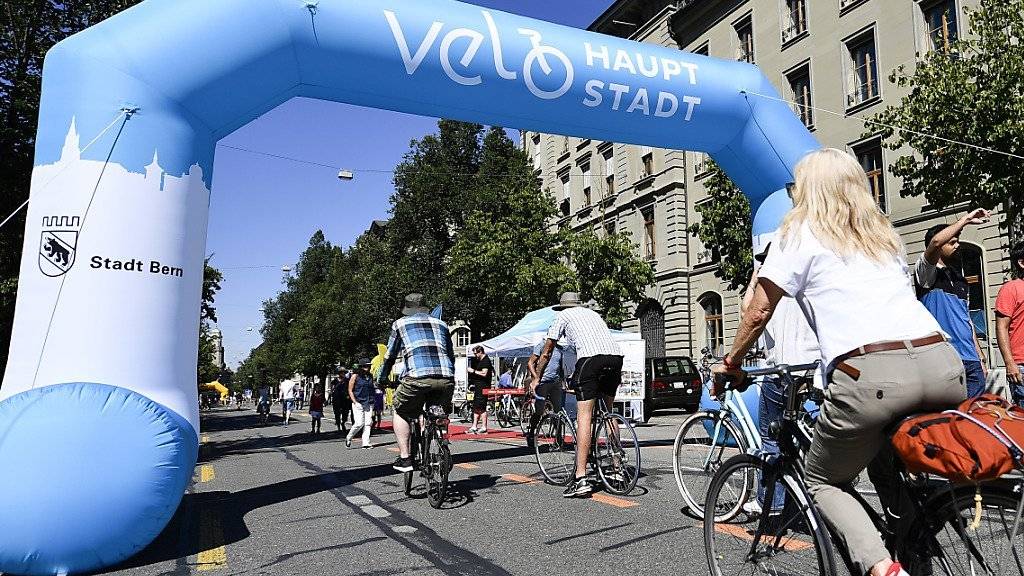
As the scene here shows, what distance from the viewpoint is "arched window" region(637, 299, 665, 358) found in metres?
32.4

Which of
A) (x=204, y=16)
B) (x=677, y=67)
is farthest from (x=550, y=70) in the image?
(x=204, y=16)

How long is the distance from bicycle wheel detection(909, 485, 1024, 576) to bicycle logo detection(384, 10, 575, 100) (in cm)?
577

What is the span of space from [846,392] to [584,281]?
79.0ft

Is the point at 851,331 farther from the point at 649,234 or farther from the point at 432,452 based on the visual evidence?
the point at 649,234

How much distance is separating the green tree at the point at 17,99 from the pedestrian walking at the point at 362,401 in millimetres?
7667

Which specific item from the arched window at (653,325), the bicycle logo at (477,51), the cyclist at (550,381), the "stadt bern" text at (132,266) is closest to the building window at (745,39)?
the arched window at (653,325)

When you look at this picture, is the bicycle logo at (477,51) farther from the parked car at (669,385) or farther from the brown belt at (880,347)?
the parked car at (669,385)

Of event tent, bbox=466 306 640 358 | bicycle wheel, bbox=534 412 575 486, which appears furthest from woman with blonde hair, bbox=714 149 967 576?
event tent, bbox=466 306 640 358

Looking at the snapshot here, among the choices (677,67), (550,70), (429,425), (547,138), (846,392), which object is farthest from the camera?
(547,138)

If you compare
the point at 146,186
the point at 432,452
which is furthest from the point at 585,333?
the point at 146,186

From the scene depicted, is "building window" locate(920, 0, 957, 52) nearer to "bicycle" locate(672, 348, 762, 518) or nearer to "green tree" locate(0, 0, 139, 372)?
"bicycle" locate(672, 348, 762, 518)

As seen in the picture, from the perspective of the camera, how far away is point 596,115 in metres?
8.06

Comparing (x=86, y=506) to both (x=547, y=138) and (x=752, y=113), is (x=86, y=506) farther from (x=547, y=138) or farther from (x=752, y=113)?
(x=547, y=138)

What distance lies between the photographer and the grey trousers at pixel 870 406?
2.38 metres
